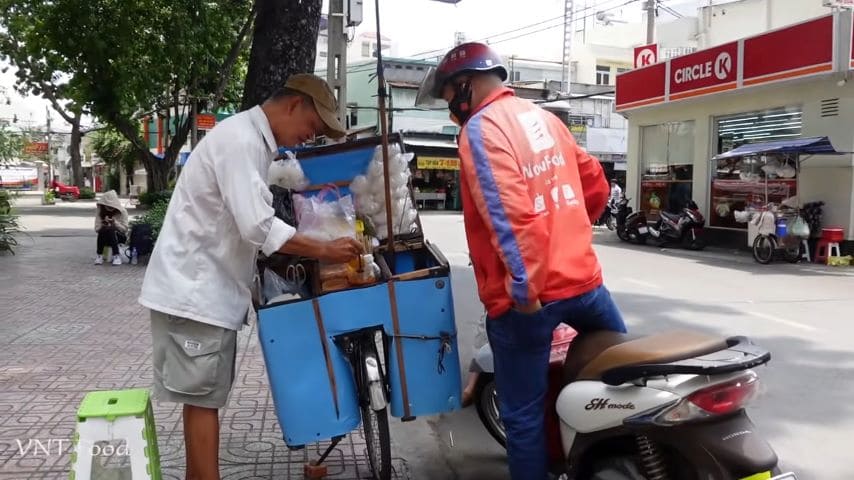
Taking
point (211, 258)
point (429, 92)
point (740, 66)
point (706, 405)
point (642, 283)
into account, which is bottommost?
point (642, 283)

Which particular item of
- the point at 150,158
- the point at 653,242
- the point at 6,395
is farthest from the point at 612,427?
the point at 150,158

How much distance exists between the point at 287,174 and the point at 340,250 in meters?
0.61

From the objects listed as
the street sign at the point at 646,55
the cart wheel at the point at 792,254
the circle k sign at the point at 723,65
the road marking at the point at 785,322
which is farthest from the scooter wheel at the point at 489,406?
the street sign at the point at 646,55

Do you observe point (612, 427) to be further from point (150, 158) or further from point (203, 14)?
point (150, 158)

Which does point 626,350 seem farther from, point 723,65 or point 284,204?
point 723,65

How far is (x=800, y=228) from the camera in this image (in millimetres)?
12477

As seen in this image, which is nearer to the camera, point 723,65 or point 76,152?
point 723,65

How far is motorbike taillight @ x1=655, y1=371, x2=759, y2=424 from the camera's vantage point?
2195 millimetres

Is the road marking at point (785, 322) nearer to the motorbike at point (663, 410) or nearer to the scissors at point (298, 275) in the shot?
the motorbike at point (663, 410)

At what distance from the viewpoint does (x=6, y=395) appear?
4.64m

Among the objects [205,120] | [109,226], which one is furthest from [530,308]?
[205,120]

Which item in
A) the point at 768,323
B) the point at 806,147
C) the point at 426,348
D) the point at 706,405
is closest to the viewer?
the point at 706,405

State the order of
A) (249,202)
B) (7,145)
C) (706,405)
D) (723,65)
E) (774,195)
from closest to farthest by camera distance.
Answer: (706,405) < (249,202) < (774,195) < (723,65) < (7,145)

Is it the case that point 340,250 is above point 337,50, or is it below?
below
